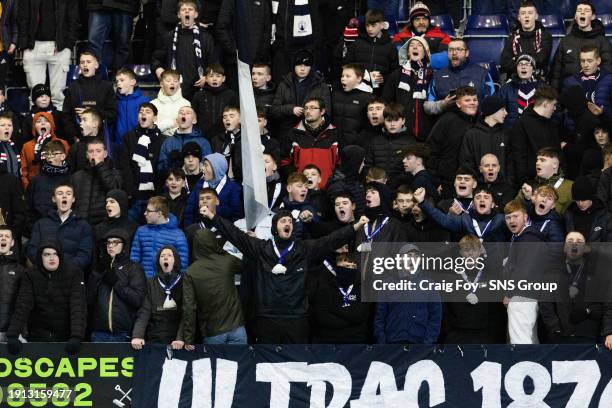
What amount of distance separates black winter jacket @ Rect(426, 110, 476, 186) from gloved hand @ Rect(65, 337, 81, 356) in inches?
178

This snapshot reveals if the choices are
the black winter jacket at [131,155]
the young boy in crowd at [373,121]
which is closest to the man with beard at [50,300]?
the black winter jacket at [131,155]

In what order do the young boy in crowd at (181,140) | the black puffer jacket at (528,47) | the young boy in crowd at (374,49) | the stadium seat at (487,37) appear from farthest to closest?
the stadium seat at (487,37), the young boy in crowd at (374,49), the black puffer jacket at (528,47), the young boy in crowd at (181,140)

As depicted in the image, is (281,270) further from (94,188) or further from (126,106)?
(126,106)

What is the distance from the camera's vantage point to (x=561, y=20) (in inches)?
856

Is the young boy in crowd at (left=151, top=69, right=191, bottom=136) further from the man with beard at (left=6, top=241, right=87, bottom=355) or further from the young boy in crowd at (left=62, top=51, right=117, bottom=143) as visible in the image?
the man with beard at (left=6, top=241, right=87, bottom=355)

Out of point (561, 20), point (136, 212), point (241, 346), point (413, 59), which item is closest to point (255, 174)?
point (241, 346)

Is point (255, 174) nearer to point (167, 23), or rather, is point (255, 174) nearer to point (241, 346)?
point (241, 346)

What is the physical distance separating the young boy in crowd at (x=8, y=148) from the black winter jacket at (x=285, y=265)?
3.44 metres

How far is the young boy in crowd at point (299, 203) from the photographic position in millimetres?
17422

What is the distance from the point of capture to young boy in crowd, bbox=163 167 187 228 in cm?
1817

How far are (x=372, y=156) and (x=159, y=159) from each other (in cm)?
232

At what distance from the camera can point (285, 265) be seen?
54.3 feet

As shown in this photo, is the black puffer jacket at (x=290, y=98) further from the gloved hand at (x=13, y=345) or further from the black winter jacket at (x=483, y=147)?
the gloved hand at (x=13, y=345)

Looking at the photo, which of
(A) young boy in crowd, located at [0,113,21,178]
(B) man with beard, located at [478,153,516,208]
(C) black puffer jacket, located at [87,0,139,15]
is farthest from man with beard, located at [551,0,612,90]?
(A) young boy in crowd, located at [0,113,21,178]
